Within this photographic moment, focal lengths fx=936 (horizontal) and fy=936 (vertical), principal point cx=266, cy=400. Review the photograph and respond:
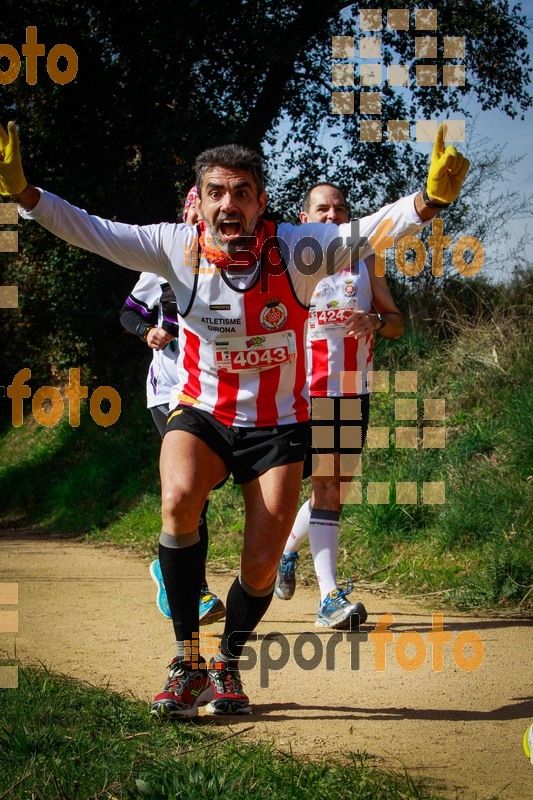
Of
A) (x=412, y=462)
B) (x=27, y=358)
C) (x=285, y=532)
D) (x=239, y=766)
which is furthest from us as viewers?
(x=27, y=358)

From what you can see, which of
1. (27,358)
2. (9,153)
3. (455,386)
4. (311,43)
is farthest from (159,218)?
(9,153)

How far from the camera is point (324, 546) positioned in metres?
5.35

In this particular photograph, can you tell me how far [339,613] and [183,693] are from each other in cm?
168

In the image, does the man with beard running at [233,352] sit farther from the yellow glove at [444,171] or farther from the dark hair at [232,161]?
the yellow glove at [444,171]

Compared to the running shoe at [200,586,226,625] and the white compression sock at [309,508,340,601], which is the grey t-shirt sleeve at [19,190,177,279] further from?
the white compression sock at [309,508,340,601]

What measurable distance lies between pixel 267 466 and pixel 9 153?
60.6 inches

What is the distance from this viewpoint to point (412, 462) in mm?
7617

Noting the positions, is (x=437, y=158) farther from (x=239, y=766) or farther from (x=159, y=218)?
(x=159, y=218)

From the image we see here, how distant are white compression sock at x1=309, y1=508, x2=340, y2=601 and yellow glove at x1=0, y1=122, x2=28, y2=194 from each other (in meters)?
2.72

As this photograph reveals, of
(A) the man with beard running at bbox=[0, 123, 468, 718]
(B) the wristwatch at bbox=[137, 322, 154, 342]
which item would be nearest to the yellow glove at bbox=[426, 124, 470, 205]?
(A) the man with beard running at bbox=[0, 123, 468, 718]

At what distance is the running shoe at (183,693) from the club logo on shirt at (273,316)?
4.35 ft

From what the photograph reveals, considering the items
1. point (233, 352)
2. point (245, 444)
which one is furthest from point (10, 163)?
point (245, 444)

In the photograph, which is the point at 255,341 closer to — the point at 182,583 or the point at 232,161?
the point at 232,161

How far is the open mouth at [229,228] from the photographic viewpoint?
12.3 feet
